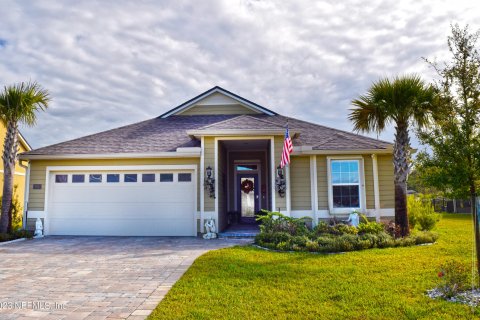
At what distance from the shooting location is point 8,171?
11.2 meters

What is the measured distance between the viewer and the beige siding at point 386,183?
11.3 meters

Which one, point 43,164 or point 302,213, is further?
point 43,164

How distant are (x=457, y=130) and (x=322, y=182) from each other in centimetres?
654

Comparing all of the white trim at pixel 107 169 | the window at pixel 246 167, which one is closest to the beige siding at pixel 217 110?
the window at pixel 246 167

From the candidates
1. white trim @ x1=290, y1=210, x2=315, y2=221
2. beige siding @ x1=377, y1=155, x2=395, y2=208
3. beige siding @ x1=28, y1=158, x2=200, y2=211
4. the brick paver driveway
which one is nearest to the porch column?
beige siding @ x1=377, y1=155, x2=395, y2=208

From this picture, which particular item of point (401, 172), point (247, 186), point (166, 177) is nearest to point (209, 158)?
point (166, 177)

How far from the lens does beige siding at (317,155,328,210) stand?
11211mm

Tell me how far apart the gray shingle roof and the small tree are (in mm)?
5924

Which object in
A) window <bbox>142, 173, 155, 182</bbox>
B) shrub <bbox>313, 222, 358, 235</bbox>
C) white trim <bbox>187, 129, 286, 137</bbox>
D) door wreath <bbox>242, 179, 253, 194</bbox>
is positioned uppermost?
A: white trim <bbox>187, 129, 286, 137</bbox>

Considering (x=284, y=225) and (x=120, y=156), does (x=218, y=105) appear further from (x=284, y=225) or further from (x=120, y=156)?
(x=284, y=225)

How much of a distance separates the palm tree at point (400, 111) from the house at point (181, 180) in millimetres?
1221

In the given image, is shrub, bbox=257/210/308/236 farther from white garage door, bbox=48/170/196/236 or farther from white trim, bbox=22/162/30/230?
white trim, bbox=22/162/30/230

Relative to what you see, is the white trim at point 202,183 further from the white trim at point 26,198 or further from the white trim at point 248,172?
the white trim at point 26,198

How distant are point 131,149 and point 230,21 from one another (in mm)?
5626
